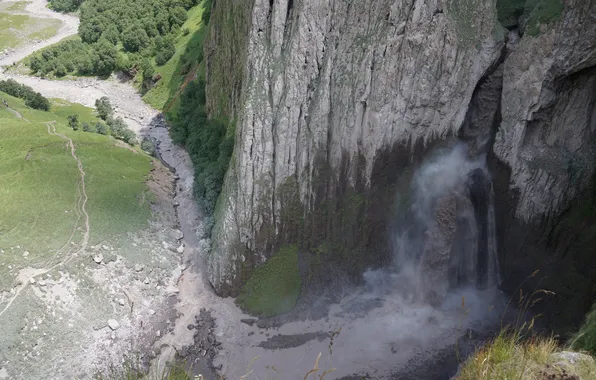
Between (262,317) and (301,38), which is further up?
(301,38)

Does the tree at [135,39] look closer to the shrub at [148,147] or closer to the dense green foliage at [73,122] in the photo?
the dense green foliage at [73,122]

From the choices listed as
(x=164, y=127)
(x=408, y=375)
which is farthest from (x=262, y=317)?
(x=164, y=127)

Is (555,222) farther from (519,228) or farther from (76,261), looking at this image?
(76,261)

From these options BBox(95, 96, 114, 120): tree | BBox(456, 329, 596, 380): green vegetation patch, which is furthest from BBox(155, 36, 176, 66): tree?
BBox(456, 329, 596, 380): green vegetation patch

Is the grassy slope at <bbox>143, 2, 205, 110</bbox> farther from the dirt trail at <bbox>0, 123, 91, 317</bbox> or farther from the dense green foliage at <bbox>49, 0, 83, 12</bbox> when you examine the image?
the dense green foliage at <bbox>49, 0, 83, 12</bbox>

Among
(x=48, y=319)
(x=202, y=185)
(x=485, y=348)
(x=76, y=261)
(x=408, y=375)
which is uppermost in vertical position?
(x=485, y=348)

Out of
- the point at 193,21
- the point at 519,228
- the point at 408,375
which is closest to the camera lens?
the point at 408,375
